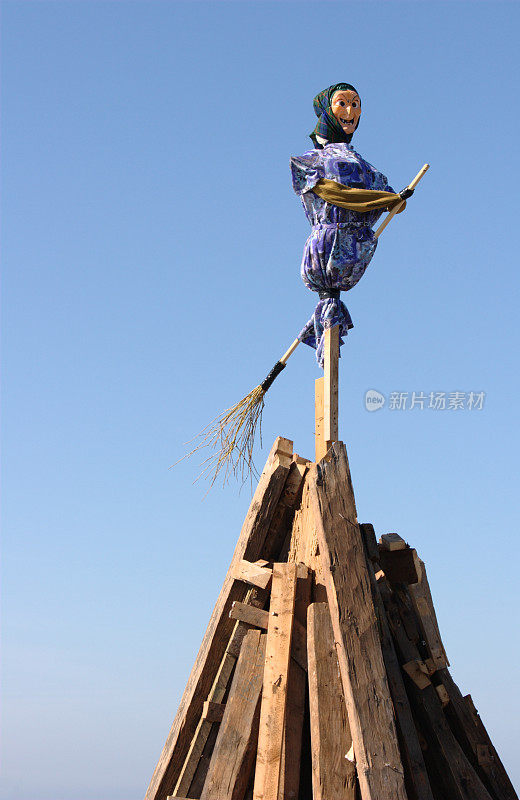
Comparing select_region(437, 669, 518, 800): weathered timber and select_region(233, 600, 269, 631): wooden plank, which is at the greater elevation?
select_region(233, 600, 269, 631): wooden plank

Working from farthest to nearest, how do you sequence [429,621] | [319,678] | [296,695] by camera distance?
[429,621]
[296,695]
[319,678]

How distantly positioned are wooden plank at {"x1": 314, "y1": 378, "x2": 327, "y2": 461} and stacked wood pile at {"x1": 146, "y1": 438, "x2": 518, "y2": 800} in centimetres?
16

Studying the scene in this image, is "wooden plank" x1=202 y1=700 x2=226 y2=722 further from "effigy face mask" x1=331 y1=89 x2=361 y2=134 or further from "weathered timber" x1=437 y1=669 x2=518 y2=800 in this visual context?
"effigy face mask" x1=331 y1=89 x2=361 y2=134

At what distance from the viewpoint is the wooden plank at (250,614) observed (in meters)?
6.47

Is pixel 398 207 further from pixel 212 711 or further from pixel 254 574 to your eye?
pixel 212 711

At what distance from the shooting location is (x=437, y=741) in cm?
637

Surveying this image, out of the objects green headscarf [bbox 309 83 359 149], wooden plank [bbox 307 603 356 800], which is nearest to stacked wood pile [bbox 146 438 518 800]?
wooden plank [bbox 307 603 356 800]

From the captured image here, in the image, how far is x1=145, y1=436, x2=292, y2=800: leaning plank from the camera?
21.3 ft

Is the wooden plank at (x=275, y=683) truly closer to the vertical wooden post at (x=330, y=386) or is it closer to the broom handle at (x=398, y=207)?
the vertical wooden post at (x=330, y=386)

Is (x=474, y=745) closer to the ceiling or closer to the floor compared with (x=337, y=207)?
closer to the floor

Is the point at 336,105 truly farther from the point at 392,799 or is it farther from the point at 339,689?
the point at 392,799

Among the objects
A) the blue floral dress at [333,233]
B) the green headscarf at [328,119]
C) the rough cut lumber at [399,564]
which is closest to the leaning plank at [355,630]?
the rough cut lumber at [399,564]

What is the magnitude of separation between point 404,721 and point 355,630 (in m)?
0.86

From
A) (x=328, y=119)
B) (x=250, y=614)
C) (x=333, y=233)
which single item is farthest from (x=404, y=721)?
(x=328, y=119)
